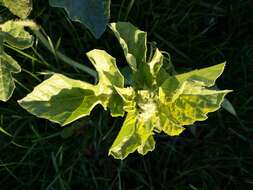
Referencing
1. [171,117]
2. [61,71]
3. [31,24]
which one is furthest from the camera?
[61,71]

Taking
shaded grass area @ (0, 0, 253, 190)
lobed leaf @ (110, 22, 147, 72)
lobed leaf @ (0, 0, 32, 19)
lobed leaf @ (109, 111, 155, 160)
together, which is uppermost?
lobed leaf @ (0, 0, 32, 19)

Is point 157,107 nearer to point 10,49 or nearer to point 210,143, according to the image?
point 210,143

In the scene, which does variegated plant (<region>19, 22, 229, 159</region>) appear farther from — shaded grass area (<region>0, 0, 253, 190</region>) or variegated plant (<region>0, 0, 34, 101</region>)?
shaded grass area (<region>0, 0, 253, 190</region>)

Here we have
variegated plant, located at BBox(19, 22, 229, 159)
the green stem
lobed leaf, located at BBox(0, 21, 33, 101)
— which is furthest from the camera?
the green stem

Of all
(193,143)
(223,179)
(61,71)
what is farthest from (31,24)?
(223,179)

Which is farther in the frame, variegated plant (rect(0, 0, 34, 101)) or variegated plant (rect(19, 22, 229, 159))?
variegated plant (rect(0, 0, 34, 101))

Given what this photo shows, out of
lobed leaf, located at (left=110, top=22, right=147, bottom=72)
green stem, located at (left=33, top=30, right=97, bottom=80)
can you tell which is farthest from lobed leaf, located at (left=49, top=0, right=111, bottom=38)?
green stem, located at (left=33, top=30, right=97, bottom=80)

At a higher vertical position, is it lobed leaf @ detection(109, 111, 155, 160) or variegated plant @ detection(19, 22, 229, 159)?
variegated plant @ detection(19, 22, 229, 159)

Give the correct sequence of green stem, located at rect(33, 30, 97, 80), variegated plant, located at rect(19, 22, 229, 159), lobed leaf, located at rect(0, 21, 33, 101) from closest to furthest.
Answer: variegated plant, located at rect(19, 22, 229, 159) < lobed leaf, located at rect(0, 21, 33, 101) < green stem, located at rect(33, 30, 97, 80)
